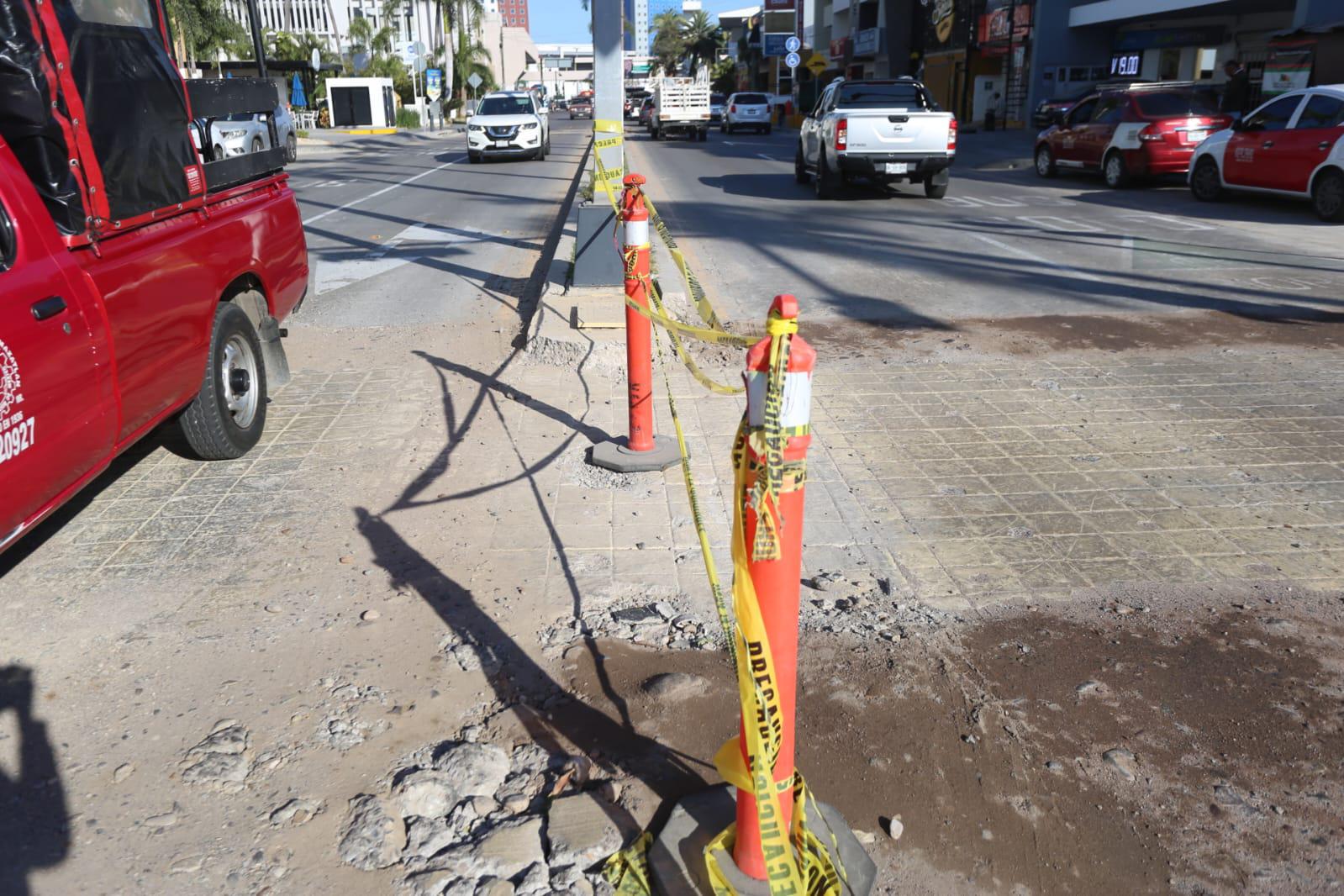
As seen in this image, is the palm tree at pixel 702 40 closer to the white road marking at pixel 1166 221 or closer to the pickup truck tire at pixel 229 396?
the white road marking at pixel 1166 221

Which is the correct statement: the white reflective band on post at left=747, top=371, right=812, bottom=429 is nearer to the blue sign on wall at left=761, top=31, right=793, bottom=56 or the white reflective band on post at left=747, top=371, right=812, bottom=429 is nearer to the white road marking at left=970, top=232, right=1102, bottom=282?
the white road marking at left=970, top=232, right=1102, bottom=282

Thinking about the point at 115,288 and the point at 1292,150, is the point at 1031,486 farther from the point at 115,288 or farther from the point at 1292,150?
the point at 1292,150

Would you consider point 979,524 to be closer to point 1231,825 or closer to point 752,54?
point 1231,825

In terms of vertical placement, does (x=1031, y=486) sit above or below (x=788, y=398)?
below

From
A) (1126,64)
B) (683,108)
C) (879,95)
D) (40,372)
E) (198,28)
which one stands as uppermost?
(198,28)

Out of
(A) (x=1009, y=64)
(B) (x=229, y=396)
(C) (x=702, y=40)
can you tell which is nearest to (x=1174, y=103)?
(B) (x=229, y=396)

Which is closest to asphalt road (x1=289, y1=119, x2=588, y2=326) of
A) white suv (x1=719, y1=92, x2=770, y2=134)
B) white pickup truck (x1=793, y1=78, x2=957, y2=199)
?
white pickup truck (x1=793, y1=78, x2=957, y2=199)

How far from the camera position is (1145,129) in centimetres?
1795

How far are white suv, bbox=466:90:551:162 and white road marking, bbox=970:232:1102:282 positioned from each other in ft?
57.0

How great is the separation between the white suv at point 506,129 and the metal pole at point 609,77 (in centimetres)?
1952

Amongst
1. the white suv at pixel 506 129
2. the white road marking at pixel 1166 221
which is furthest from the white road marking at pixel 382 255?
the white suv at pixel 506 129

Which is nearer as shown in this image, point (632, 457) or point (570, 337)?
point (632, 457)

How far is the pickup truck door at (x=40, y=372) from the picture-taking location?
363 centimetres

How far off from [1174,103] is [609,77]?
1289 centimetres
